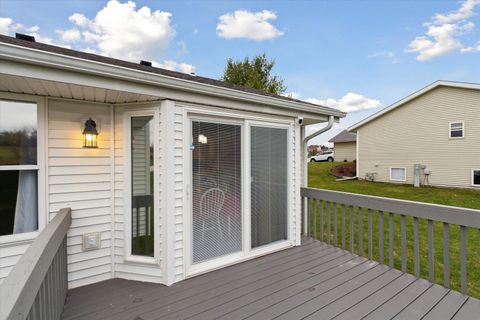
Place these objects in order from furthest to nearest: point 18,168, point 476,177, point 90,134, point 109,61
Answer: point 476,177 → point 109,61 → point 90,134 → point 18,168

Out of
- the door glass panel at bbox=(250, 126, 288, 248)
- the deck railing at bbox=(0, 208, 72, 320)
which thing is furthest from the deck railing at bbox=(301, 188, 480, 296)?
the deck railing at bbox=(0, 208, 72, 320)

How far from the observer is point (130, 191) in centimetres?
283

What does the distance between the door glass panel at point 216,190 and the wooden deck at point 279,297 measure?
33 cm

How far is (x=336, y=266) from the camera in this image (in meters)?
3.21

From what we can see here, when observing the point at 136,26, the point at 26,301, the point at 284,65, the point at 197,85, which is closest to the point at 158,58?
the point at 136,26

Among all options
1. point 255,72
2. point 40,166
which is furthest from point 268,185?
point 255,72

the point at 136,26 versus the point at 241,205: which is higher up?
the point at 136,26

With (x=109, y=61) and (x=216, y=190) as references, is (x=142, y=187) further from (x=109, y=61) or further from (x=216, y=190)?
(x=109, y=61)

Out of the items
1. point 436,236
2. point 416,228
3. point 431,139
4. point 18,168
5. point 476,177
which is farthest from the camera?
point 431,139

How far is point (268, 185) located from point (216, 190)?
33.1 inches

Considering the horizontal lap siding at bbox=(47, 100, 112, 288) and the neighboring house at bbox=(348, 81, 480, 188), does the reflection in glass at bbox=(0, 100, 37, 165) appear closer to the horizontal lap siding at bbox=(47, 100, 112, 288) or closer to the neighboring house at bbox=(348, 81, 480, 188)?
the horizontal lap siding at bbox=(47, 100, 112, 288)

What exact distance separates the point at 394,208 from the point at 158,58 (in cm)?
1192

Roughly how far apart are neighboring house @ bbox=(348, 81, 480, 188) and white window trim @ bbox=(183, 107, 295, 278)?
36.6 feet

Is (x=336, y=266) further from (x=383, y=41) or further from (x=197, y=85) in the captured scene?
(x=383, y=41)
